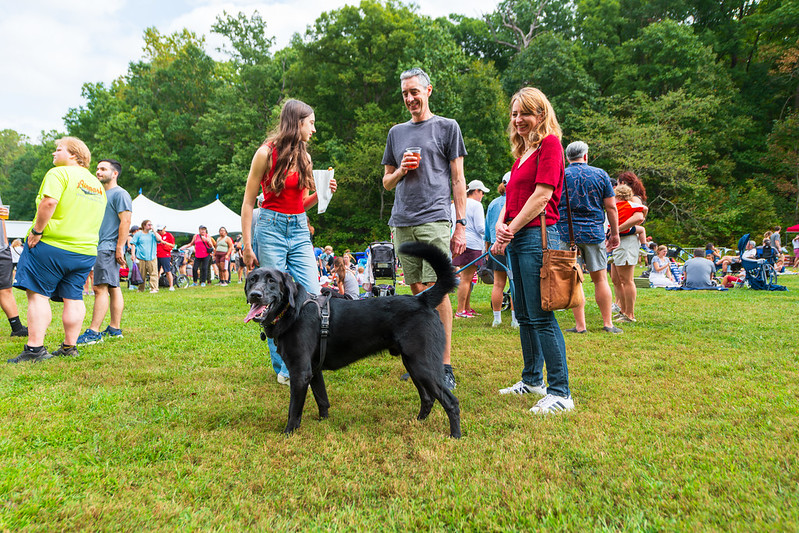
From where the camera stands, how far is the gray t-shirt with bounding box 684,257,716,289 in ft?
33.9

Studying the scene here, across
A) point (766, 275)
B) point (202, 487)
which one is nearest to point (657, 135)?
point (766, 275)

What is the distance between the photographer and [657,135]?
25.9 metres

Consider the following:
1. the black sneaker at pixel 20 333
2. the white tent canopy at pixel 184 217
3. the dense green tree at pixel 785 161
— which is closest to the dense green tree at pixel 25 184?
the white tent canopy at pixel 184 217

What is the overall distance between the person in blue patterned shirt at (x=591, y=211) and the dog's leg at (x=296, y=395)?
10.5 ft

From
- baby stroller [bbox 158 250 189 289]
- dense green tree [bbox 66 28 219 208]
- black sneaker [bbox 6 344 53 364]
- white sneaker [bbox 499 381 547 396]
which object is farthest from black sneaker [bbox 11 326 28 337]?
dense green tree [bbox 66 28 219 208]

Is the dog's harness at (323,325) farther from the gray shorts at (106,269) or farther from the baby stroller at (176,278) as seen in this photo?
the baby stroller at (176,278)

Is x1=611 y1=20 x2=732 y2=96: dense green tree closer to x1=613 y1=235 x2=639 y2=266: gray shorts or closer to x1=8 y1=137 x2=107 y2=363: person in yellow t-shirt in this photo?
x1=613 y1=235 x2=639 y2=266: gray shorts

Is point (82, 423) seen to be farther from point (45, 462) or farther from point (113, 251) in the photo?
point (113, 251)

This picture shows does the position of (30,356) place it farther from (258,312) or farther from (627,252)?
(627,252)

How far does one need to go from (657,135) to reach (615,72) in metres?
7.99

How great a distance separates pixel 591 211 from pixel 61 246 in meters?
5.34

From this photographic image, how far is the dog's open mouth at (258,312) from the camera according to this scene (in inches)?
96.3

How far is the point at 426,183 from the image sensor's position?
3416 mm

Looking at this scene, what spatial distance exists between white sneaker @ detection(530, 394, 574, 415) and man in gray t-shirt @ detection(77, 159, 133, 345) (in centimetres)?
457
